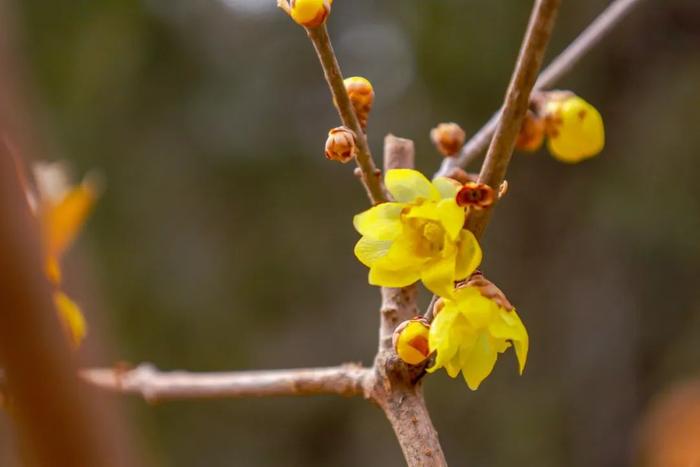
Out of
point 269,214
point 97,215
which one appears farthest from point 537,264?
point 97,215

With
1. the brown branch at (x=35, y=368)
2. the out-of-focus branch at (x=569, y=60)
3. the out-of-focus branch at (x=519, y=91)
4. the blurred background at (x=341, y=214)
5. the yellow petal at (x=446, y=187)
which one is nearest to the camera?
the brown branch at (x=35, y=368)

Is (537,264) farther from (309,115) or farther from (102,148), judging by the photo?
(102,148)

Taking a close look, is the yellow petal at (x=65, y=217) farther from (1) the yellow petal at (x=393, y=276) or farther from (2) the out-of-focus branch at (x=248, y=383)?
(1) the yellow petal at (x=393, y=276)

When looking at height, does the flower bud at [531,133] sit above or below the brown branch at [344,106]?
below

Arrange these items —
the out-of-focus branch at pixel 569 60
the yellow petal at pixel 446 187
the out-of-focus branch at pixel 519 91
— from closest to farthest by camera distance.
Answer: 1. the out-of-focus branch at pixel 519 91
2. the yellow petal at pixel 446 187
3. the out-of-focus branch at pixel 569 60

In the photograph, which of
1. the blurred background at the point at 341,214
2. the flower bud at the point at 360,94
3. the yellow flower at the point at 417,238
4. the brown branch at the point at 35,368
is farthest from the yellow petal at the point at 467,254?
the blurred background at the point at 341,214

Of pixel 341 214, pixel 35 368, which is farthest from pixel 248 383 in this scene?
pixel 341 214

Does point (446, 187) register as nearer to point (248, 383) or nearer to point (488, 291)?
point (488, 291)
